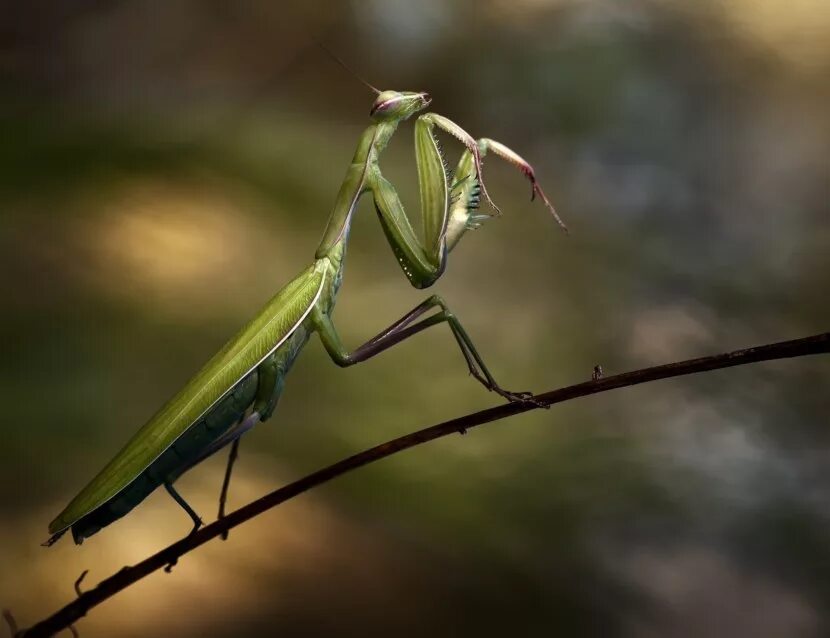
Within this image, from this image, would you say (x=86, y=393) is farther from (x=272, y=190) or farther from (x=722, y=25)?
(x=722, y=25)

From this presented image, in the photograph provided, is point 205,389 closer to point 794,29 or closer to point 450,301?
point 450,301

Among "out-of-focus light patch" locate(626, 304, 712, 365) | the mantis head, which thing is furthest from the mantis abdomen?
"out-of-focus light patch" locate(626, 304, 712, 365)

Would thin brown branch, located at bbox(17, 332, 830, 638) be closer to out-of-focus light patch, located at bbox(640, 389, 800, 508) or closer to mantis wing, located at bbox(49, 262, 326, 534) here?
mantis wing, located at bbox(49, 262, 326, 534)

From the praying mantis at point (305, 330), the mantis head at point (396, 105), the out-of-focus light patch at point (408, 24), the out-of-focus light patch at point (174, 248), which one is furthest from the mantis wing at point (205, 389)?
the out-of-focus light patch at point (408, 24)

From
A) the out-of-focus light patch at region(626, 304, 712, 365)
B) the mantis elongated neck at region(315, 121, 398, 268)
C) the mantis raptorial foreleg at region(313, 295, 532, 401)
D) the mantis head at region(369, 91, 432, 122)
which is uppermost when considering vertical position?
the mantis head at region(369, 91, 432, 122)

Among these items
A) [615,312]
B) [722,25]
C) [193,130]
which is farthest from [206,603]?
[722,25]
